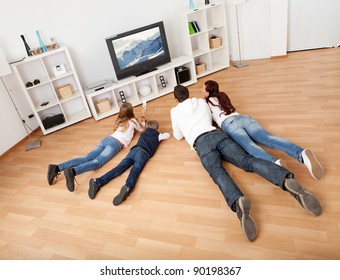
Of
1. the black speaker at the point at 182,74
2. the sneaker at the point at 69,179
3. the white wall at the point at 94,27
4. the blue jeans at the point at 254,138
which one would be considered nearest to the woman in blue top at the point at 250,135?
the blue jeans at the point at 254,138

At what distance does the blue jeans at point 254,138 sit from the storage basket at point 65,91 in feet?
8.21

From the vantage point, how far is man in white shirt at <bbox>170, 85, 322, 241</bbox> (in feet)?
6.09

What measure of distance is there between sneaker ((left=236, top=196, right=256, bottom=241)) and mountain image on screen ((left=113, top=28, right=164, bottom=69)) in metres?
3.01

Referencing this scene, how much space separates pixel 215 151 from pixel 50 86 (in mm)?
2998

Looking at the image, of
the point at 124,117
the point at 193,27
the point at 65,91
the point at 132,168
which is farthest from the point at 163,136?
the point at 193,27

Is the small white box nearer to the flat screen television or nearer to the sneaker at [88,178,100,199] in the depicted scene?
the flat screen television

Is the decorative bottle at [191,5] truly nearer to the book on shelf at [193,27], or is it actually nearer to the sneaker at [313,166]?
the book on shelf at [193,27]

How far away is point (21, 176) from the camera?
3182 mm

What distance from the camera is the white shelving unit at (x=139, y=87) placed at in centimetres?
414

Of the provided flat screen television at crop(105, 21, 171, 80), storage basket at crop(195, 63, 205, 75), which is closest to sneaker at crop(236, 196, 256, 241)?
flat screen television at crop(105, 21, 171, 80)

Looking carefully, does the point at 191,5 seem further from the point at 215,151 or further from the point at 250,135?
the point at 215,151

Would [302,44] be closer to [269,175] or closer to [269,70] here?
[269,70]

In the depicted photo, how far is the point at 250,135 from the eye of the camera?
2.61 metres

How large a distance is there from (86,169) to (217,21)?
137 inches
